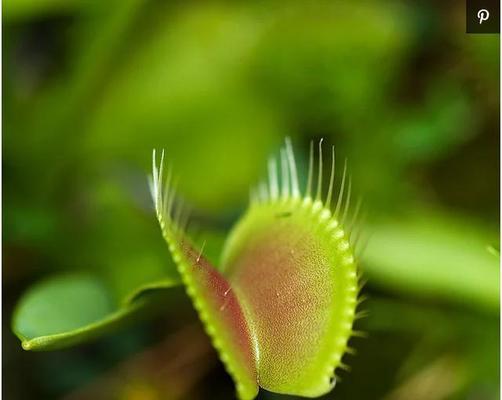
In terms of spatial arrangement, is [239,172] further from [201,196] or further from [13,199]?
[13,199]

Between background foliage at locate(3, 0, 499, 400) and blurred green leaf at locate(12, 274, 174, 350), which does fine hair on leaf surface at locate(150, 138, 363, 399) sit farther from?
background foliage at locate(3, 0, 499, 400)

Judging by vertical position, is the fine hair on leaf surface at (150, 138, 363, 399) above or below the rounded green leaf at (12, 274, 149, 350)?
above

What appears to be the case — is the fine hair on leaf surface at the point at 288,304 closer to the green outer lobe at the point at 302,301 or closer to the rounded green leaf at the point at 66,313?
the green outer lobe at the point at 302,301

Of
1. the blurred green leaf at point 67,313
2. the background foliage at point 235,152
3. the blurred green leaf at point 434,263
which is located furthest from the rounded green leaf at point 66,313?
the blurred green leaf at point 434,263

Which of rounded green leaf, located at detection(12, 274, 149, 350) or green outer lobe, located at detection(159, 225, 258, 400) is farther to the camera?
rounded green leaf, located at detection(12, 274, 149, 350)

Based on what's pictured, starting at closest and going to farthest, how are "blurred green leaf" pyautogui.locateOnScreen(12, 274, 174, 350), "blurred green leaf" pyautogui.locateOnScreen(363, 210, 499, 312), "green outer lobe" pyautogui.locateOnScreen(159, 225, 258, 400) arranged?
"green outer lobe" pyautogui.locateOnScreen(159, 225, 258, 400) < "blurred green leaf" pyautogui.locateOnScreen(12, 274, 174, 350) < "blurred green leaf" pyautogui.locateOnScreen(363, 210, 499, 312)

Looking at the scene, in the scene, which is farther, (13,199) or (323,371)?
(13,199)

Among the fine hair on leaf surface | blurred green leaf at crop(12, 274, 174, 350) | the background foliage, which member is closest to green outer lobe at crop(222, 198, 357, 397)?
the fine hair on leaf surface

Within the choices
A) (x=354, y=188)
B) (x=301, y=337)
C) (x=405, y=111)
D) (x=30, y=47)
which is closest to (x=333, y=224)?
(x=301, y=337)
